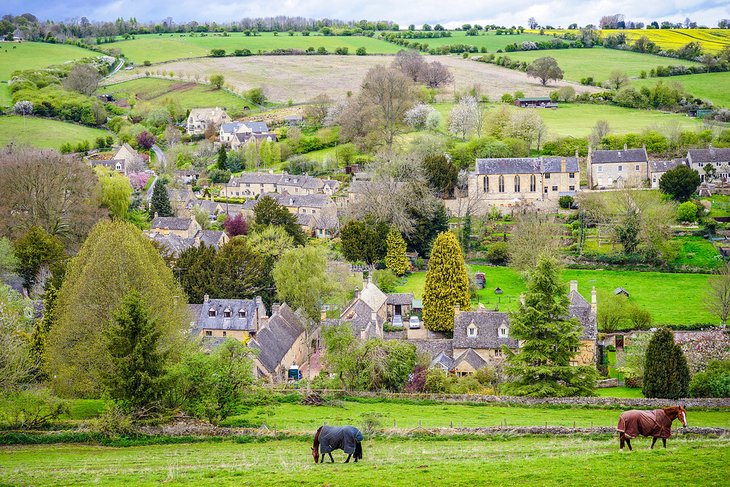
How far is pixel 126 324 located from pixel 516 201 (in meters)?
64.5

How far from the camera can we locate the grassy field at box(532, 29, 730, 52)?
538ft

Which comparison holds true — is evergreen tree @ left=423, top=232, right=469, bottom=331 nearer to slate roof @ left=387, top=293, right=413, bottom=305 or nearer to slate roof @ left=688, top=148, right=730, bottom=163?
slate roof @ left=387, top=293, right=413, bottom=305

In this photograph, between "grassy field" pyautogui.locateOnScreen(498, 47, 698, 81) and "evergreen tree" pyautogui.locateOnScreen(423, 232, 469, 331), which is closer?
"evergreen tree" pyautogui.locateOnScreen(423, 232, 469, 331)

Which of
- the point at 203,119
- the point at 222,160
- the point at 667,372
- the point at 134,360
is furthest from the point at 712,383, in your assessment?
the point at 203,119

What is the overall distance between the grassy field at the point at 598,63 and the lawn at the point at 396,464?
125 metres

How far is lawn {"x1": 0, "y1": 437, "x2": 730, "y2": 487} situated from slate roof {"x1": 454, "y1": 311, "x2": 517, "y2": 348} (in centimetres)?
2294

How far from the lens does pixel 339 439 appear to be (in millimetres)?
30797

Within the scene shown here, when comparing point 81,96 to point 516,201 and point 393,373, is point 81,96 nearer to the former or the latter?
point 516,201

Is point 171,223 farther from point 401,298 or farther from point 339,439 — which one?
point 339,439

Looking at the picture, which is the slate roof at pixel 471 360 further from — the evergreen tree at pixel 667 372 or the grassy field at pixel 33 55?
the grassy field at pixel 33 55

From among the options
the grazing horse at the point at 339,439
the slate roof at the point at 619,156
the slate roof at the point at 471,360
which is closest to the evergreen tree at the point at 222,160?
the slate roof at the point at 619,156

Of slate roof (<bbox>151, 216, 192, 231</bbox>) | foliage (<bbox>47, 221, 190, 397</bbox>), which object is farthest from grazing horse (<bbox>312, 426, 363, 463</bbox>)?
slate roof (<bbox>151, 216, 192, 231</bbox>)

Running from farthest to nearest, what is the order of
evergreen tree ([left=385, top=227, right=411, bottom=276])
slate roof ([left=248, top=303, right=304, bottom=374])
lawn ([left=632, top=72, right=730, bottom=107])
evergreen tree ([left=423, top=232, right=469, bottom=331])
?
lawn ([left=632, top=72, right=730, bottom=107]) → evergreen tree ([left=385, top=227, right=411, bottom=276]) → evergreen tree ([left=423, top=232, right=469, bottom=331]) → slate roof ([left=248, top=303, right=304, bottom=374])

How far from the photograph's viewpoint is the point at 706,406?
46.1 m
